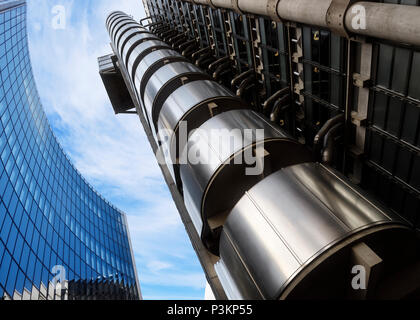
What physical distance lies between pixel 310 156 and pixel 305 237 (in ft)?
14.1

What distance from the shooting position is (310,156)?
9.58m

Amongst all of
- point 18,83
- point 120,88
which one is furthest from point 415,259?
point 18,83

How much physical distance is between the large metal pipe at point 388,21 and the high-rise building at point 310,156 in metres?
0.03

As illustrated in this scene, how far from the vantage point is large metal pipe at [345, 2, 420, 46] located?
6.28 m

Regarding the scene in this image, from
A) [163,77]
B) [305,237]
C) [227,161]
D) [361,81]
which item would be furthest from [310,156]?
[163,77]

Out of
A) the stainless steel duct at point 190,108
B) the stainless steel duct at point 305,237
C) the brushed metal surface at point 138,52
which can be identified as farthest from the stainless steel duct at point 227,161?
the brushed metal surface at point 138,52

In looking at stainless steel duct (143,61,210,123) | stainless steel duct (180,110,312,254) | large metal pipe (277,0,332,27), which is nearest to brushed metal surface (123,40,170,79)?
stainless steel duct (143,61,210,123)

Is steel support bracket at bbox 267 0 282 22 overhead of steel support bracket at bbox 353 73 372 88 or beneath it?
overhead

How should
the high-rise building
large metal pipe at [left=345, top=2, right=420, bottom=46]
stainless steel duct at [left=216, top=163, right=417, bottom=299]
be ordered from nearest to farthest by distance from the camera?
stainless steel duct at [left=216, top=163, right=417, bottom=299] < the high-rise building < large metal pipe at [left=345, top=2, right=420, bottom=46]

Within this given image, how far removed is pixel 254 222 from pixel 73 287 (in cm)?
4551

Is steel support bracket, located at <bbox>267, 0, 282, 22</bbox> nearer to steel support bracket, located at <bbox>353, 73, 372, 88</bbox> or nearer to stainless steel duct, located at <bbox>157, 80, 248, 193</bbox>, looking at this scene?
stainless steel duct, located at <bbox>157, 80, 248, 193</bbox>

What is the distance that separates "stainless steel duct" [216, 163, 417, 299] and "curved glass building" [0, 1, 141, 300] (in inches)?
1141

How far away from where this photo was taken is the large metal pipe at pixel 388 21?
628 centimetres
